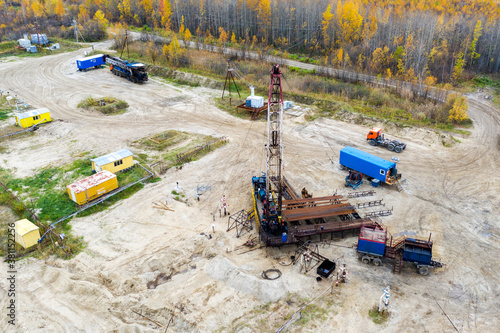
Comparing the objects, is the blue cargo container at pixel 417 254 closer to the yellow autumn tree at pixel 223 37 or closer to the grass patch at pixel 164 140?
the grass patch at pixel 164 140

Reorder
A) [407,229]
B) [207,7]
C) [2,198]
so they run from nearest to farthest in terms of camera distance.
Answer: [407,229] → [2,198] → [207,7]

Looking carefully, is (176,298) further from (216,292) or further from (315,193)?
(315,193)

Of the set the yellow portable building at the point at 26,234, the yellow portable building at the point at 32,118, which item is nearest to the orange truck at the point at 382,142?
the yellow portable building at the point at 26,234

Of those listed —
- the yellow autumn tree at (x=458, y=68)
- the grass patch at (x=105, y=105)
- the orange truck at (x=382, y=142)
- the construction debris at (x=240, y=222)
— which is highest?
the yellow autumn tree at (x=458, y=68)

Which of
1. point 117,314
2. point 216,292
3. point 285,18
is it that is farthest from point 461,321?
point 285,18

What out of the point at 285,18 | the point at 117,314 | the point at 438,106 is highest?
the point at 285,18

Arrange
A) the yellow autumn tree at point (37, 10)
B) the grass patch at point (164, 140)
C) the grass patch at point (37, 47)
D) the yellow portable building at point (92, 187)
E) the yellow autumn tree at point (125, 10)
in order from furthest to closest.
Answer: the yellow autumn tree at point (125, 10) → the yellow autumn tree at point (37, 10) → the grass patch at point (37, 47) → the grass patch at point (164, 140) → the yellow portable building at point (92, 187)

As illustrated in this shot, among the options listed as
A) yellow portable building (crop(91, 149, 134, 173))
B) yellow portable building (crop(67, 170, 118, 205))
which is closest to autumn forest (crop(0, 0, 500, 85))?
yellow portable building (crop(91, 149, 134, 173))

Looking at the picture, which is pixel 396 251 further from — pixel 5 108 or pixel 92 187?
pixel 5 108
